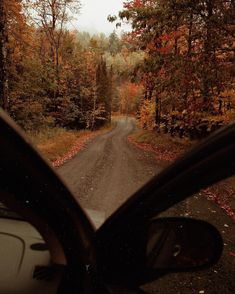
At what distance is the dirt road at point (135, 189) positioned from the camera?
133cm

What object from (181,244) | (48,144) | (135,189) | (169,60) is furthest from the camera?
(48,144)

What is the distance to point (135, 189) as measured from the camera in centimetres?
1035

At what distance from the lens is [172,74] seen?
1382 centimetres

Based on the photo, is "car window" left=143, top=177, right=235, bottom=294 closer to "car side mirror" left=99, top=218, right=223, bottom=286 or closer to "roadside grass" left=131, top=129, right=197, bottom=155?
"car side mirror" left=99, top=218, right=223, bottom=286

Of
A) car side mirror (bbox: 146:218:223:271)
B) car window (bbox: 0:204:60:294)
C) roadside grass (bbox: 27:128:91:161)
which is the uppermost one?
car side mirror (bbox: 146:218:223:271)

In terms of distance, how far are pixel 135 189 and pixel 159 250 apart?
359 inches

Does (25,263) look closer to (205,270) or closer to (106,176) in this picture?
(205,270)

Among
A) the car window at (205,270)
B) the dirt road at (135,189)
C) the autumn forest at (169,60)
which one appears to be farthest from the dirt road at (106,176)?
the car window at (205,270)

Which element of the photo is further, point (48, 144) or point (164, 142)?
point (164, 142)

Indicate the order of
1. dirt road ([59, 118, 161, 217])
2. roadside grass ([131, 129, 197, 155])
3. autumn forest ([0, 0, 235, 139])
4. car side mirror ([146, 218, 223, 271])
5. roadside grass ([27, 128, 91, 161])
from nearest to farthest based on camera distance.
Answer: car side mirror ([146, 218, 223, 271])
dirt road ([59, 118, 161, 217])
autumn forest ([0, 0, 235, 139])
roadside grass ([27, 128, 91, 161])
roadside grass ([131, 129, 197, 155])

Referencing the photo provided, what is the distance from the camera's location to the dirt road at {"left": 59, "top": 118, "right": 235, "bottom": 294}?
1.33 metres

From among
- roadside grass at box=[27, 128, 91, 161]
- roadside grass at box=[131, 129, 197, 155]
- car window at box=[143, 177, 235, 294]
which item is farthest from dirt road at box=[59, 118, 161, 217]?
car window at box=[143, 177, 235, 294]

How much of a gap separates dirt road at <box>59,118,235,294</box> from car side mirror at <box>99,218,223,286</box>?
0.07 meters

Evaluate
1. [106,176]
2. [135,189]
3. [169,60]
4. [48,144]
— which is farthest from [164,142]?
[135,189]
